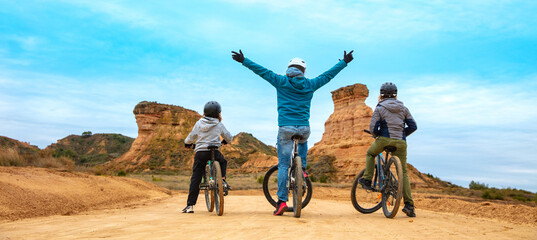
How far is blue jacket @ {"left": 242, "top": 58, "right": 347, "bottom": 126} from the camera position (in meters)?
5.80

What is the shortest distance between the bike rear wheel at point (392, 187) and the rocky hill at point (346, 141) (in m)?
33.3

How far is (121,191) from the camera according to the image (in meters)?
11.9

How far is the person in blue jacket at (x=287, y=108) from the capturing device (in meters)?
5.75

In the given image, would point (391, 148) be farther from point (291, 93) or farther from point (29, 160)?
point (29, 160)

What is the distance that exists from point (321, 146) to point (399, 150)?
138 ft

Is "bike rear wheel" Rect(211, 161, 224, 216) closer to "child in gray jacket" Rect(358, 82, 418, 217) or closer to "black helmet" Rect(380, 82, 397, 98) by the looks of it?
"child in gray jacket" Rect(358, 82, 418, 217)

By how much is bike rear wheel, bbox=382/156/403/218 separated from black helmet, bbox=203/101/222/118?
2967 mm

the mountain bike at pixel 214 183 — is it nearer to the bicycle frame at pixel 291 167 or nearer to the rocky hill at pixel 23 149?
the bicycle frame at pixel 291 167

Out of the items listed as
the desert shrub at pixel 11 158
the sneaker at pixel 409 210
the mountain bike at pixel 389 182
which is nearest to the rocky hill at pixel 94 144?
the desert shrub at pixel 11 158

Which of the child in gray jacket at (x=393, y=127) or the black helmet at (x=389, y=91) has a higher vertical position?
the black helmet at (x=389, y=91)

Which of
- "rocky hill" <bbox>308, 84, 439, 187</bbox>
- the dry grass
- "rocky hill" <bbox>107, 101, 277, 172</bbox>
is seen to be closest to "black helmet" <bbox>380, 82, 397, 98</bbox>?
the dry grass

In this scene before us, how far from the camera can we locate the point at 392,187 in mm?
6090

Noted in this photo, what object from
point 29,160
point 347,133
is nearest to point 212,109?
point 29,160

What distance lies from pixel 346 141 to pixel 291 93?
129 ft
